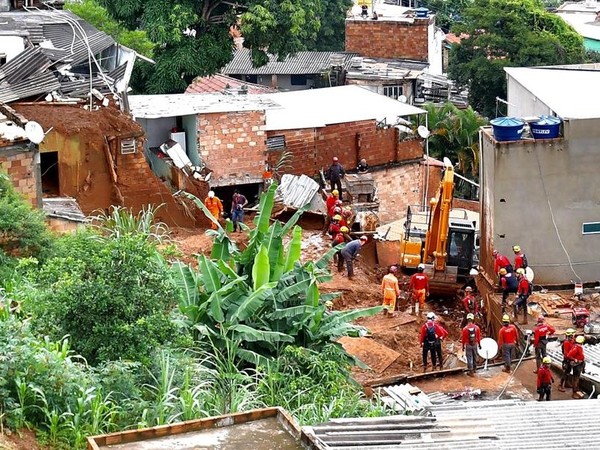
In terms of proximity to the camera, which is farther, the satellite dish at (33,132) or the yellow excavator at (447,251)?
the yellow excavator at (447,251)

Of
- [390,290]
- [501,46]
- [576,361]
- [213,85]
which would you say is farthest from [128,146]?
[501,46]

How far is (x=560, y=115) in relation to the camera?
24.5 m

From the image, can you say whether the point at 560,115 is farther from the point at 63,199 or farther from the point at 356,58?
the point at 356,58

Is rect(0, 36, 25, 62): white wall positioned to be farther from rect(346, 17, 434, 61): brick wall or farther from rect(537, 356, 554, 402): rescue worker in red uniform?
rect(346, 17, 434, 61): brick wall

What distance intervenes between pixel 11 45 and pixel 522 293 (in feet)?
48.1

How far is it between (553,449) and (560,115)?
12.8 meters

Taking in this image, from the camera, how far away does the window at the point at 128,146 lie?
27516 millimetres

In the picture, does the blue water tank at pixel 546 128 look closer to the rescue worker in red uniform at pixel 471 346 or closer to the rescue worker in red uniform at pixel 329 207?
the rescue worker in red uniform at pixel 329 207

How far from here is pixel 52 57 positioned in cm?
3014

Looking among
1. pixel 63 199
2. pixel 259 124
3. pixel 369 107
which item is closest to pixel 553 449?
pixel 63 199

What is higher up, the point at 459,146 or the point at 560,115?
the point at 560,115

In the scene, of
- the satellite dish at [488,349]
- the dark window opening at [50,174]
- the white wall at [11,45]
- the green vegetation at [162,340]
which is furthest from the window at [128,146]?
the satellite dish at [488,349]

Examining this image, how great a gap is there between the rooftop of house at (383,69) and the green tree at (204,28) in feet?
24.1

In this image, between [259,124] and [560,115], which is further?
[259,124]
